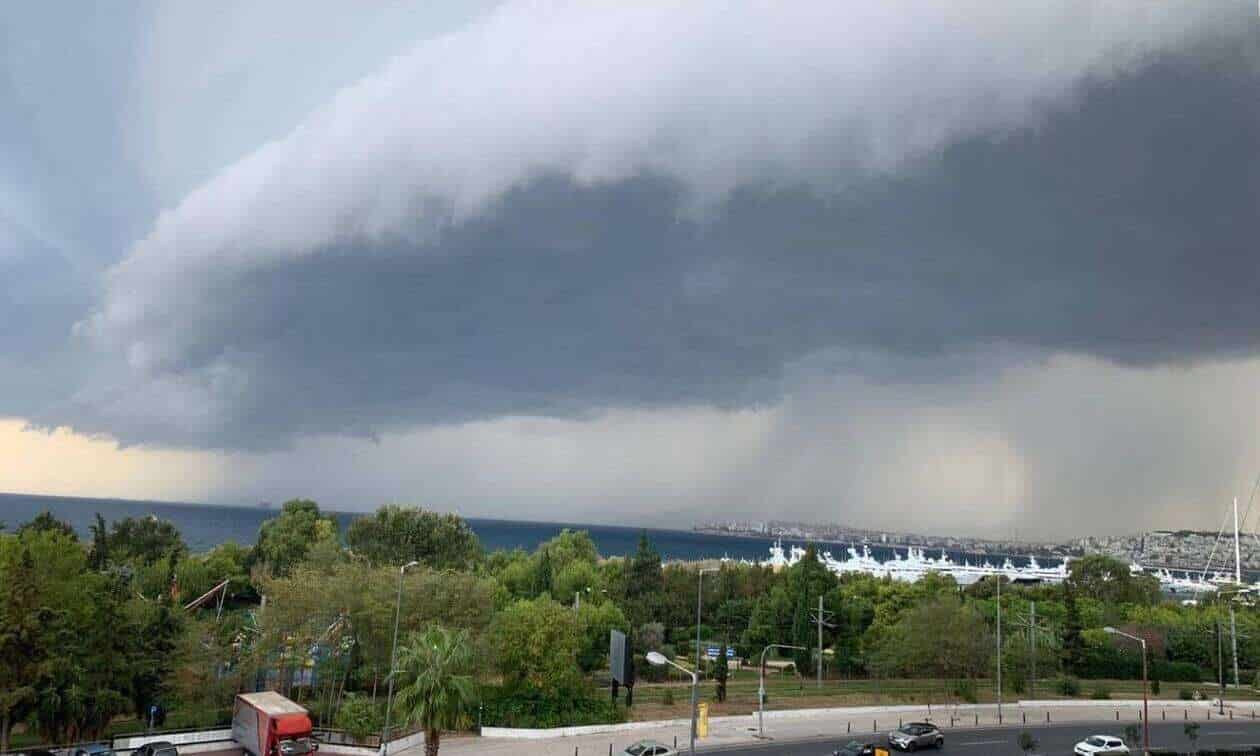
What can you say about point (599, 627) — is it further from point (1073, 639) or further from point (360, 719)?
point (1073, 639)

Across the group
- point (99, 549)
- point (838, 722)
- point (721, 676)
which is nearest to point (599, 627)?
point (721, 676)

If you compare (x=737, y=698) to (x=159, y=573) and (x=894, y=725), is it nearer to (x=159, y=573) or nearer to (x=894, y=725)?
(x=894, y=725)

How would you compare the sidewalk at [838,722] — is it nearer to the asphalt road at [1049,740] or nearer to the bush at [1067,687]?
the asphalt road at [1049,740]

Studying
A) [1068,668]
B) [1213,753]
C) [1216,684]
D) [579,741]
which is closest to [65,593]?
[579,741]

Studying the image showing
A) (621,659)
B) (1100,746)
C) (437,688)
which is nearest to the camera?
(437,688)

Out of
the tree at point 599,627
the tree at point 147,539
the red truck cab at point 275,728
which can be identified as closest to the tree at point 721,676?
the tree at point 599,627

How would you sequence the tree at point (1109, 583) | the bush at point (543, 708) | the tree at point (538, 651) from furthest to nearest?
the tree at point (1109, 583) → the tree at point (538, 651) → the bush at point (543, 708)
